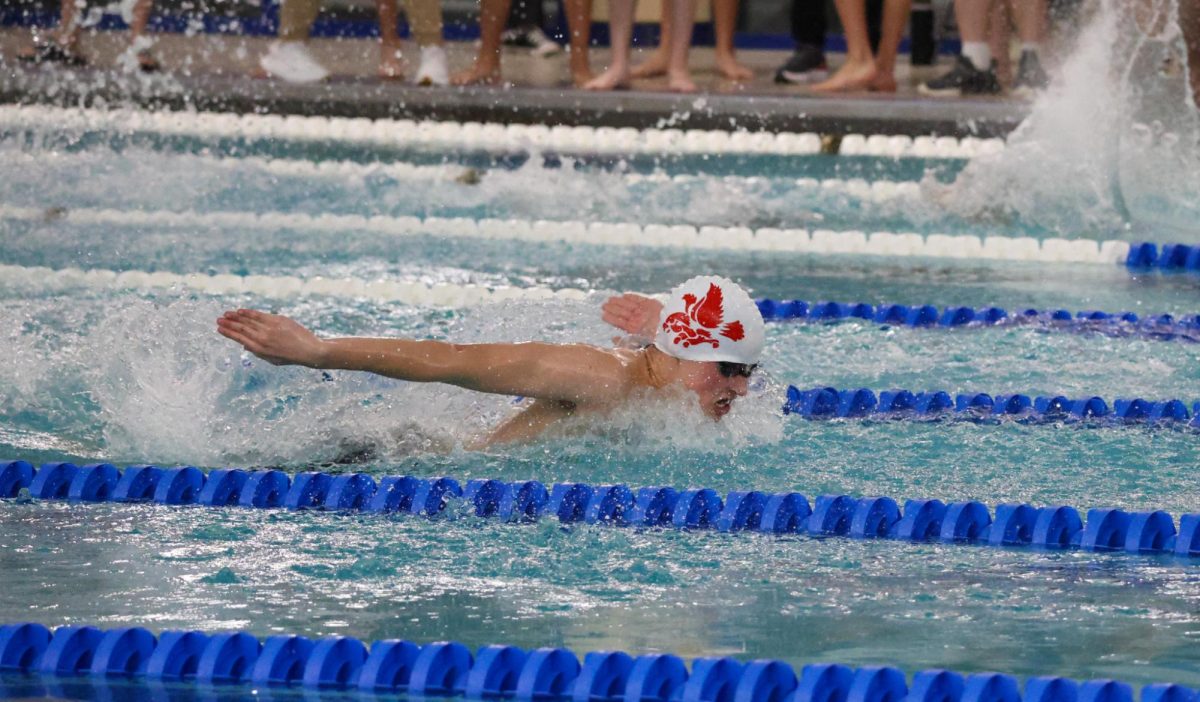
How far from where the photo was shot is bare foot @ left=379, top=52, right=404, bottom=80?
8.63 metres

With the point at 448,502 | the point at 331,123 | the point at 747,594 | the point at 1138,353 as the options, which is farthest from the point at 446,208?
the point at 747,594

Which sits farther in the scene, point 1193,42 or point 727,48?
point 727,48

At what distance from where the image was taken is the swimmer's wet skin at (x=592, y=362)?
3289 millimetres

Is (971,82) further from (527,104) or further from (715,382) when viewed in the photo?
(715,382)

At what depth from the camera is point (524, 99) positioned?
26.6 ft

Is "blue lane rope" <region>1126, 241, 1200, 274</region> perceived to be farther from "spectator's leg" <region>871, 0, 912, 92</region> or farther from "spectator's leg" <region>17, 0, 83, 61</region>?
"spectator's leg" <region>17, 0, 83, 61</region>

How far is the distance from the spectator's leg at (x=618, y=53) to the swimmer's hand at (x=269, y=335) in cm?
490

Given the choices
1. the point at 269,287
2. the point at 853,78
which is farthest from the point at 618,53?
the point at 269,287

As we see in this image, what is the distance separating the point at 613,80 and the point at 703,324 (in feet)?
15.5

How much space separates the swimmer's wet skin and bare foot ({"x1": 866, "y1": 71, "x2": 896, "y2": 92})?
466 centimetres

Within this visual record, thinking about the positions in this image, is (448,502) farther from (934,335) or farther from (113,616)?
(934,335)

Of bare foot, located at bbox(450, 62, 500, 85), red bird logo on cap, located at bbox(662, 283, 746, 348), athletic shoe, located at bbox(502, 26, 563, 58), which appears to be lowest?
red bird logo on cap, located at bbox(662, 283, 746, 348)

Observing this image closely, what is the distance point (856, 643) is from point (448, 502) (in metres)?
0.98

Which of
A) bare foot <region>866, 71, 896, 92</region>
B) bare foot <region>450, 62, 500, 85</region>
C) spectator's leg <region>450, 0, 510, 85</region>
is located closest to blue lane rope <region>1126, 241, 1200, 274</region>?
bare foot <region>866, 71, 896, 92</region>
